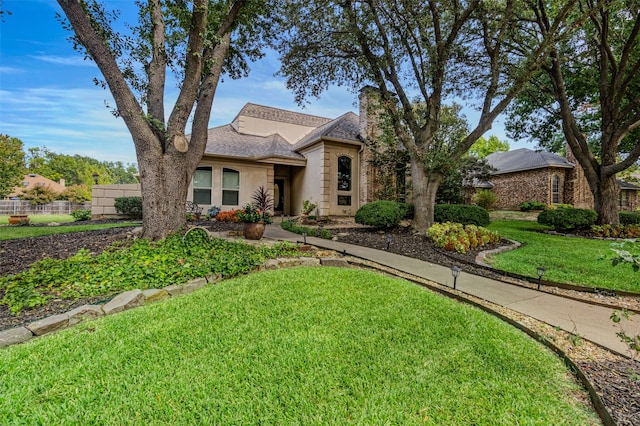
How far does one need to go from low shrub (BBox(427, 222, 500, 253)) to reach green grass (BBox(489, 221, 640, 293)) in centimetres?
64

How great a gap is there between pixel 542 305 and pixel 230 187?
37.2 feet

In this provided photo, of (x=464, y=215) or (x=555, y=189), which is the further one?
(x=555, y=189)

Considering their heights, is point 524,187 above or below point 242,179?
above

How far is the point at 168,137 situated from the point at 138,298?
3.24m

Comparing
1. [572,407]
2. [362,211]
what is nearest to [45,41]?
[362,211]

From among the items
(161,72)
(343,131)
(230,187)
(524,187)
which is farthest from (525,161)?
(161,72)

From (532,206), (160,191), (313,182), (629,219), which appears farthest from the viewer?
(532,206)

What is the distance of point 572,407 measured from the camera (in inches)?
68.9

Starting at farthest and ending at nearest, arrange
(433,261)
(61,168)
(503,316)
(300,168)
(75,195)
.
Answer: (61,168) < (75,195) < (300,168) < (433,261) < (503,316)

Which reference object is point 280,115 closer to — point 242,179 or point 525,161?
point 242,179

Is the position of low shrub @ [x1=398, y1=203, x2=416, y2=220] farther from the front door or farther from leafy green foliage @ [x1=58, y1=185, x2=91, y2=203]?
leafy green foliage @ [x1=58, y1=185, x2=91, y2=203]

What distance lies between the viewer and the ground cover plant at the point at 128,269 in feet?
11.0

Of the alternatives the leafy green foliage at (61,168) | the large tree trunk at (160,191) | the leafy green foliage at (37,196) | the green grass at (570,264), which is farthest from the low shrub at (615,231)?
the leafy green foliage at (61,168)

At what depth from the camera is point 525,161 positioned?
19.4m
